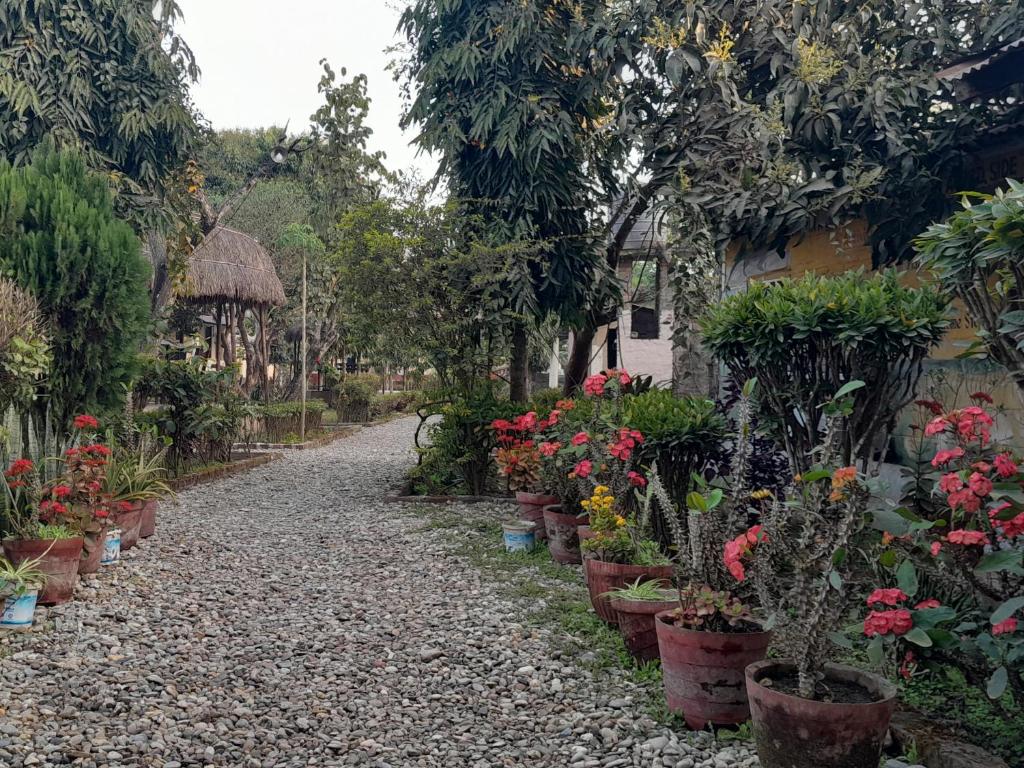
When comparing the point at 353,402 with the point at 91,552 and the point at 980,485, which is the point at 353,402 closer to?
the point at 91,552

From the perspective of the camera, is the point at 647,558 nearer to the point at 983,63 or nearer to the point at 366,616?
the point at 366,616

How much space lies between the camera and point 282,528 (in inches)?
295

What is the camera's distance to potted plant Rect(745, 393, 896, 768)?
2.43 metres

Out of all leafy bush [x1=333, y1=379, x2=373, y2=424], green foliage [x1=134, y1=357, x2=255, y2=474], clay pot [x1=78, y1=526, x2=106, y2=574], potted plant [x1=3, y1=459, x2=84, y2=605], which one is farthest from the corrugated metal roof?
leafy bush [x1=333, y1=379, x2=373, y2=424]

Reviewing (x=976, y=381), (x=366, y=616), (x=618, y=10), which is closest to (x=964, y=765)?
(x=976, y=381)

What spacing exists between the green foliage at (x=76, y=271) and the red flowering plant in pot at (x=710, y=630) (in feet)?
17.0

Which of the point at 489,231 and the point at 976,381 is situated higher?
the point at 489,231

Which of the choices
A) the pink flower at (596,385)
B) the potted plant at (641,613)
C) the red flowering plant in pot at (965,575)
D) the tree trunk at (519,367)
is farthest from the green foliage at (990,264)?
the tree trunk at (519,367)

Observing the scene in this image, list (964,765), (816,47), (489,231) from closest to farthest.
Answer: (964,765) < (816,47) < (489,231)

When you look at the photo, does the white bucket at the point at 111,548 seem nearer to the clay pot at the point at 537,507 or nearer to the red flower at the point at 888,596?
the clay pot at the point at 537,507

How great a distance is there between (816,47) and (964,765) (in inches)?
206

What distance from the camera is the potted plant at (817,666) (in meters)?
2.43

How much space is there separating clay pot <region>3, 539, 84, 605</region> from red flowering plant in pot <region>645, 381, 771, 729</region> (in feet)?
11.3

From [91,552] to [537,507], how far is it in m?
3.20
